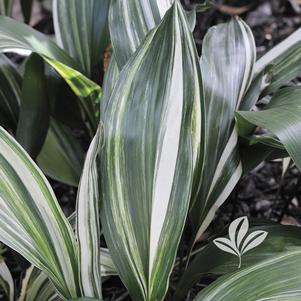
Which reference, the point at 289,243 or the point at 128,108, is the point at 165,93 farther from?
the point at 289,243

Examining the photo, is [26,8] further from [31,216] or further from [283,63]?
[31,216]

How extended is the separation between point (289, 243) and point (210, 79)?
251 mm

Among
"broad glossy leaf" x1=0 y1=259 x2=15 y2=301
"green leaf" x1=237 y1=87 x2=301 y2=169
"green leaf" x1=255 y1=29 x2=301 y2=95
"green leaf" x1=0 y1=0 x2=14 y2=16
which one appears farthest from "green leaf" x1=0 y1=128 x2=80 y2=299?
"green leaf" x1=0 y1=0 x2=14 y2=16

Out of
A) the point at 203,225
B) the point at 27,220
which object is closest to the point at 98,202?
the point at 27,220

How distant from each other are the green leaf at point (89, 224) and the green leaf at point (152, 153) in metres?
0.02

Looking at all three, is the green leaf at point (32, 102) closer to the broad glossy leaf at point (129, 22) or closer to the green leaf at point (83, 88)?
the green leaf at point (83, 88)

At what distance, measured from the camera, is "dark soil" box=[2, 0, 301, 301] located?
41.9 inches

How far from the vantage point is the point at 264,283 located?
61 centimetres

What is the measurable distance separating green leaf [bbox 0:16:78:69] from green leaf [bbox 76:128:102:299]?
0.79 feet

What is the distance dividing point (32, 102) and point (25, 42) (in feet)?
0.31

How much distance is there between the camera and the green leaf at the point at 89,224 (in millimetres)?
668

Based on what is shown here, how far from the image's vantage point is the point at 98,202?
0.71m

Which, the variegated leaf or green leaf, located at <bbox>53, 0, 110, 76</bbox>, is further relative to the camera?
green leaf, located at <bbox>53, 0, 110, 76</bbox>

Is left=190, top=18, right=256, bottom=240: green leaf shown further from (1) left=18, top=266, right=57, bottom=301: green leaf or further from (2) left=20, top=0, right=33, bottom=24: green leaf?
(2) left=20, top=0, right=33, bottom=24: green leaf
